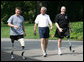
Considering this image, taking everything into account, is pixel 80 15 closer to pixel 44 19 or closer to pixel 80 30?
pixel 80 30

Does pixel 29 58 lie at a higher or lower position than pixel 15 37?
lower

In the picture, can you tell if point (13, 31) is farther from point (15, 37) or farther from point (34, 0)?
point (34, 0)

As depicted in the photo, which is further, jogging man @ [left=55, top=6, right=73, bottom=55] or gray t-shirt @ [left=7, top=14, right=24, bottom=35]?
jogging man @ [left=55, top=6, right=73, bottom=55]

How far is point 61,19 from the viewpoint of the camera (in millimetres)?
10578

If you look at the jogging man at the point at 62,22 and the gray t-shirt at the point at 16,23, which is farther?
the jogging man at the point at 62,22

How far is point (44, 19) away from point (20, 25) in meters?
1.04

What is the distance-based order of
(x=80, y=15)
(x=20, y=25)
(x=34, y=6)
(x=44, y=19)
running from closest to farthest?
1. (x=20, y=25)
2. (x=44, y=19)
3. (x=80, y=15)
4. (x=34, y=6)

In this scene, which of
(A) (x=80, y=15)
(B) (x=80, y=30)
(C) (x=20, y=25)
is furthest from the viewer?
(A) (x=80, y=15)

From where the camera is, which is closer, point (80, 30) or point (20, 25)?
point (20, 25)

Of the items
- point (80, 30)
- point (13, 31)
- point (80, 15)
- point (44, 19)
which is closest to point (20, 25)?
point (13, 31)

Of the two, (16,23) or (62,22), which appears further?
(62,22)

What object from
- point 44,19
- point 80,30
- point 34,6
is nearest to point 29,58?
point 44,19

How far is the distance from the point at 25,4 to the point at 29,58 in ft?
124

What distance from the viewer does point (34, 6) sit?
1850 inches
